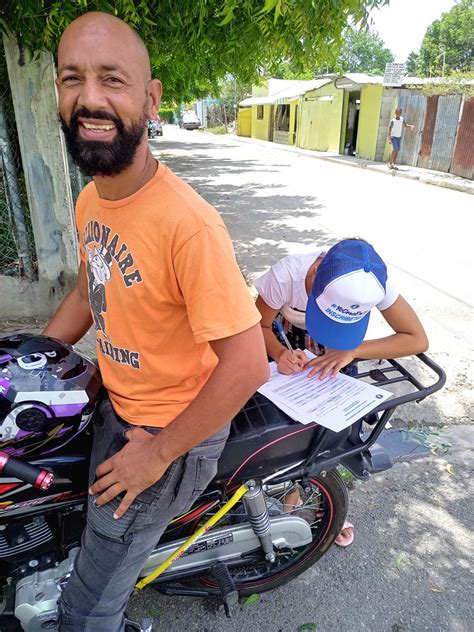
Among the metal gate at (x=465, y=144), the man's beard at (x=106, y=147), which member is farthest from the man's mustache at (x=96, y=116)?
the metal gate at (x=465, y=144)

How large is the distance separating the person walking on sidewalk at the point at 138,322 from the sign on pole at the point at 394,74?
18.0 m

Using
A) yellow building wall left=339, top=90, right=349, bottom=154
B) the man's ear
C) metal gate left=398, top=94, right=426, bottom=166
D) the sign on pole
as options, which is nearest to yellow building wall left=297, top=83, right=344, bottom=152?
yellow building wall left=339, top=90, right=349, bottom=154

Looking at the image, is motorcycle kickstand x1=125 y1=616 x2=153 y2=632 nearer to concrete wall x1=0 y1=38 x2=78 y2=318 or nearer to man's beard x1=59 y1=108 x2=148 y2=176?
man's beard x1=59 y1=108 x2=148 y2=176

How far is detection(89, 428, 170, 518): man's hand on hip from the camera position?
4.06 feet

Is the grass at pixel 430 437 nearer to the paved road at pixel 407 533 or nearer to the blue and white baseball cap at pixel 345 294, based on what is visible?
the paved road at pixel 407 533

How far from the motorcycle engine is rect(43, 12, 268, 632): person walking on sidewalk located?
10 cm

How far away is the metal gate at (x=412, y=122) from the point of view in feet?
51.8

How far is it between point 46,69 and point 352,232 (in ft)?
17.1

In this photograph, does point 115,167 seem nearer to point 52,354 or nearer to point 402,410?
point 52,354

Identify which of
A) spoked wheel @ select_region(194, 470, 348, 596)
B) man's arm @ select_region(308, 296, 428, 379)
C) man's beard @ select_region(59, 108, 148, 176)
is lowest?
spoked wheel @ select_region(194, 470, 348, 596)

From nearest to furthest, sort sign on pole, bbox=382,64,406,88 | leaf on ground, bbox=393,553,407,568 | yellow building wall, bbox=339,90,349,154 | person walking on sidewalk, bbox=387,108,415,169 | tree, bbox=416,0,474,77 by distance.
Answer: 1. leaf on ground, bbox=393,553,407,568
2. person walking on sidewalk, bbox=387,108,415,169
3. sign on pole, bbox=382,64,406,88
4. yellow building wall, bbox=339,90,349,154
5. tree, bbox=416,0,474,77

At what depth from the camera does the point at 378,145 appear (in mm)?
18328

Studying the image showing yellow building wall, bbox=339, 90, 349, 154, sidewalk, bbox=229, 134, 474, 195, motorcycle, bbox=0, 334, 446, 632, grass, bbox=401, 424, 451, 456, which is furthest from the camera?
yellow building wall, bbox=339, 90, 349, 154

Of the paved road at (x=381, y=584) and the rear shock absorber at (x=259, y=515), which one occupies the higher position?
the rear shock absorber at (x=259, y=515)
